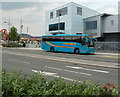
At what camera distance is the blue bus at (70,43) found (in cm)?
2392

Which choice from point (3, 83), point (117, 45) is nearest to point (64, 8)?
point (117, 45)

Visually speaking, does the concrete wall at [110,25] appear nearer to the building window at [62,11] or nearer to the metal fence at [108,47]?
the metal fence at [108,47]

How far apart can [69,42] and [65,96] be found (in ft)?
76.0

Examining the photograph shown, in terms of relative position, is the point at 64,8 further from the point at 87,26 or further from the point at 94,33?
the point at 94,33

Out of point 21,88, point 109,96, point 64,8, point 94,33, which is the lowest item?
point 109,96

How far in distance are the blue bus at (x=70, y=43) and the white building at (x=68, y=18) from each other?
23.1 m

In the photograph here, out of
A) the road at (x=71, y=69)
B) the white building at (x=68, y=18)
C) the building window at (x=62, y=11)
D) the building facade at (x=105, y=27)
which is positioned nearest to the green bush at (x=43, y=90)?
the road at (x=71, y=69)

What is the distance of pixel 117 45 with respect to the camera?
1159 inches

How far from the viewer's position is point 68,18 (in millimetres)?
55219

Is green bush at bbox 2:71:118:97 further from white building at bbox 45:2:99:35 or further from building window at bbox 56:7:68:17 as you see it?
building window at bbox 56:7:68:17

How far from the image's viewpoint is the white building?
5453cm

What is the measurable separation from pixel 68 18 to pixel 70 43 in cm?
3126

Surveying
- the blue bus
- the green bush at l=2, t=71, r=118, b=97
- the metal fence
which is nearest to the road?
the green bush at l=2, t=71, r=118, b=97

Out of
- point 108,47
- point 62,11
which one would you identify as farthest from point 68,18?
point 108,47
